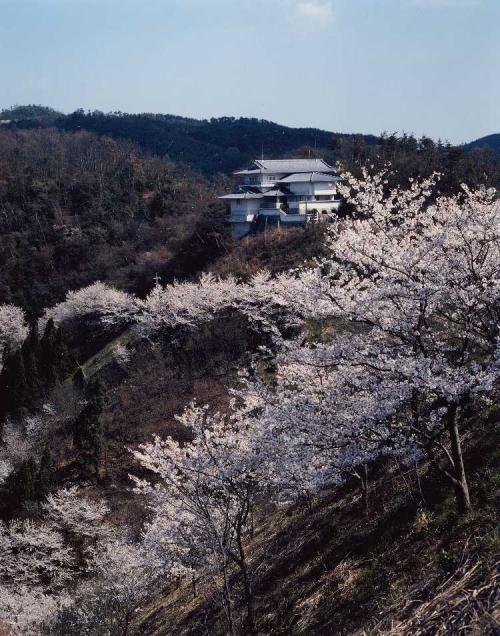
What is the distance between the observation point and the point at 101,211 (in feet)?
224

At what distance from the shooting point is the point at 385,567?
841 cm

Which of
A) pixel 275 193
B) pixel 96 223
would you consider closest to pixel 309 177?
pixel 275 193

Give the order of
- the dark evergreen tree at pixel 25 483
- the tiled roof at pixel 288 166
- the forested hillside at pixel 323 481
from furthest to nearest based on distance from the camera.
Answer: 1. the tiled roof at pixel 288 166
2. the dark evergreen tree at pixel 25 483
3. the forested hillside at pixel 323 481

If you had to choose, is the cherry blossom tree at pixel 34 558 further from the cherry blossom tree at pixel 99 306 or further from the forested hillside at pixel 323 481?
the cherry blossom tree at pixel 99 306

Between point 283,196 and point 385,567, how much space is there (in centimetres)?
4366

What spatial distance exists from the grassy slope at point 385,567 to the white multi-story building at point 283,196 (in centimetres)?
3634

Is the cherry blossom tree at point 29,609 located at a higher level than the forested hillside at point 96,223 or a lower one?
lower

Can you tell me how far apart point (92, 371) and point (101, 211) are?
117ft

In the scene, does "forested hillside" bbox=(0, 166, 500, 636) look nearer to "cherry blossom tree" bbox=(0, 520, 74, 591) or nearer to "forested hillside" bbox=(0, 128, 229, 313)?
"cherry blossom tree" bbox=(0, 520, 74, 591)

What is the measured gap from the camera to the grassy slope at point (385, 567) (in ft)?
15.2

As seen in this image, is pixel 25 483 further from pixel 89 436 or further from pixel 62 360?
pixel 62 360

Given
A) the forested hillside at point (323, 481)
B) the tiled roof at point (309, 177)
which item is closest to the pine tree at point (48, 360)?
the forested hillside at point (323, 481)

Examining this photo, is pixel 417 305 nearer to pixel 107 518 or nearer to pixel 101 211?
pixel 107 518

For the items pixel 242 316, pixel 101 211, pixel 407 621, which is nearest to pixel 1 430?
pixel 242 316
